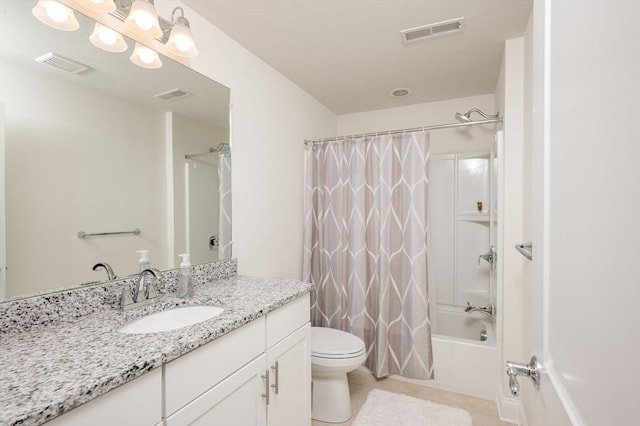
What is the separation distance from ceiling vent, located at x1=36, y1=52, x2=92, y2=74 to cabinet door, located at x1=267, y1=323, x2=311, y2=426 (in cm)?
136

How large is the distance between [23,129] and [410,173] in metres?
2.05

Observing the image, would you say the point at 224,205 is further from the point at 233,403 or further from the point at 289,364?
the point at 233,403

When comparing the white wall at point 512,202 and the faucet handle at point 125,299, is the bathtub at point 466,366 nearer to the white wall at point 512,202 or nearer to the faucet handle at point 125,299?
Result: the white wall at point 512,202

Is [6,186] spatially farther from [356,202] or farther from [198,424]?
[356,202]

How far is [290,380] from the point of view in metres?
1.46

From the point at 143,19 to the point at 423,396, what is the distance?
2708 mm

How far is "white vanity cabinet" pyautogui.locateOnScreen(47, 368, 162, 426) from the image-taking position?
675 mm

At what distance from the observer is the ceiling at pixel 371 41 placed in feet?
5.26

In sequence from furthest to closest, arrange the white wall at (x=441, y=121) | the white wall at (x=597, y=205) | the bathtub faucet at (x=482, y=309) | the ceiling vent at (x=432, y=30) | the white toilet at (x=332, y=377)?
the white wall at (x=441, y=121)
the bathtub faucet at (x=482, y=309)
the white toilet at (x=332, y=377)
the ceiling vent at (x=432, y=30)
the white wall at (x=597, y=205)

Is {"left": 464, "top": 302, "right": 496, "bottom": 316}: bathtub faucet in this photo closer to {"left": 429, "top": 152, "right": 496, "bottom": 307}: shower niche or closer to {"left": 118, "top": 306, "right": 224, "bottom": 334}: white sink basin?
{"left": 429, "top": 152, "right": 496, "bottom": 307}: shower niche

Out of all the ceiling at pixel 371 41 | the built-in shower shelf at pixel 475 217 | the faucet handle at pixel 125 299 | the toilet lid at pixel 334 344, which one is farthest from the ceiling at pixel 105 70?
the built-in shower shelf at pixel 475 217

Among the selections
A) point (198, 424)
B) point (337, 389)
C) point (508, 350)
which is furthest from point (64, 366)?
point (508, 350)

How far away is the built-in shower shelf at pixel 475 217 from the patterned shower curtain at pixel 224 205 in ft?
7.28

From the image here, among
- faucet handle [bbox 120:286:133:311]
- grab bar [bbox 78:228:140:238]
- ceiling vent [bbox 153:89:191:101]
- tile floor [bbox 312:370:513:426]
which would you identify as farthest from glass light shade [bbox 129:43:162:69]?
tile floor [bbox 312:370:513:426]
